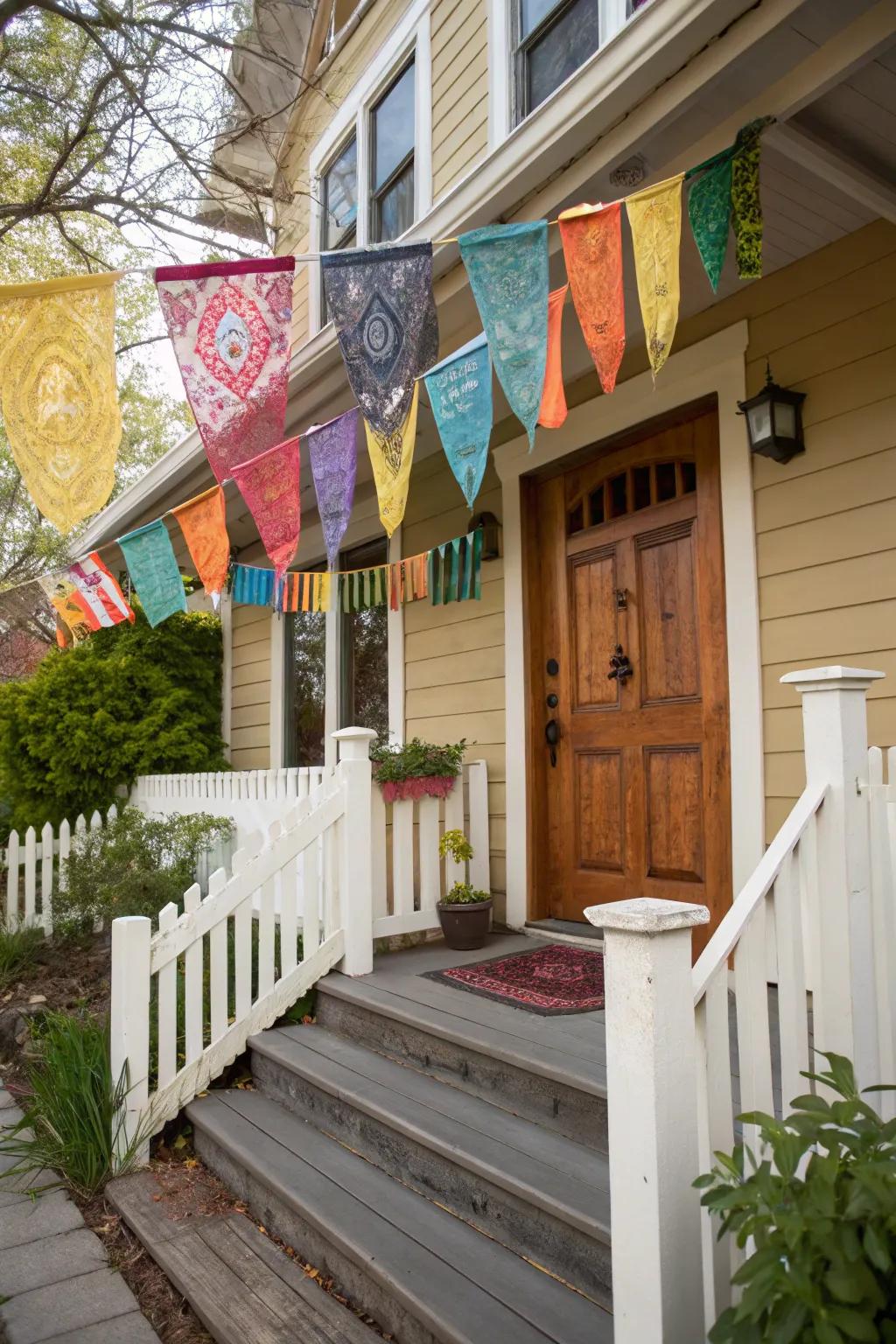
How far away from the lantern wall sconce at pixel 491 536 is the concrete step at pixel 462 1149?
8.13 ft

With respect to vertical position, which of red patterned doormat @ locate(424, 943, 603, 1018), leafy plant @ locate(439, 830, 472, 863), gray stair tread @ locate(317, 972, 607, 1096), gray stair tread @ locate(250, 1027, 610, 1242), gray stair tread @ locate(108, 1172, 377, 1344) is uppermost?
leafy plant @ locate(439, 830, 472, 863)

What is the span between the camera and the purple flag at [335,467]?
3707mm

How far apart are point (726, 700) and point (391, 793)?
1.48 meters

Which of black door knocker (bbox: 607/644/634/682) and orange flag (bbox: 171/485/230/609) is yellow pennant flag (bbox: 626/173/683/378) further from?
orange flag (bbox: 171/485/230/609)

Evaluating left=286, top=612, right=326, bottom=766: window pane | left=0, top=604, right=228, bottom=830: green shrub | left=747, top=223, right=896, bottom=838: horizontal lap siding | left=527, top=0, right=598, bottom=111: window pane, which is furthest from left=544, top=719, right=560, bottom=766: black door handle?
left=0, top=604, right=228, bottom=830: green shrub

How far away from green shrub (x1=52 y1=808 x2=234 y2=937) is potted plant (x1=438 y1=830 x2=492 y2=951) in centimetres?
171

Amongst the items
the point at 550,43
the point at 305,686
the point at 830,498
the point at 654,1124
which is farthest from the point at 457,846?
the point at 550,43

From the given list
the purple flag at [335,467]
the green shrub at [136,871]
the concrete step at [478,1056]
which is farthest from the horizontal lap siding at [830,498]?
the green shrub at [136,871]

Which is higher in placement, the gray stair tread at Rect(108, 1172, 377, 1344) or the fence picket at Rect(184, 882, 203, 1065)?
the fence picket at Rect(184, 882, 203, 1065)

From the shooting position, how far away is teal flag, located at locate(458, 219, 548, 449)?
262 centimetres

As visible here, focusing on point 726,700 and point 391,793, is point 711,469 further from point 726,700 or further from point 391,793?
point 391,793

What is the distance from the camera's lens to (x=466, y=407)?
2.99m

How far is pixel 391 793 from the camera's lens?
12.9 ft

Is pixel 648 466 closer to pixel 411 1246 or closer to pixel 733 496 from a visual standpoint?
pixel 733 496
